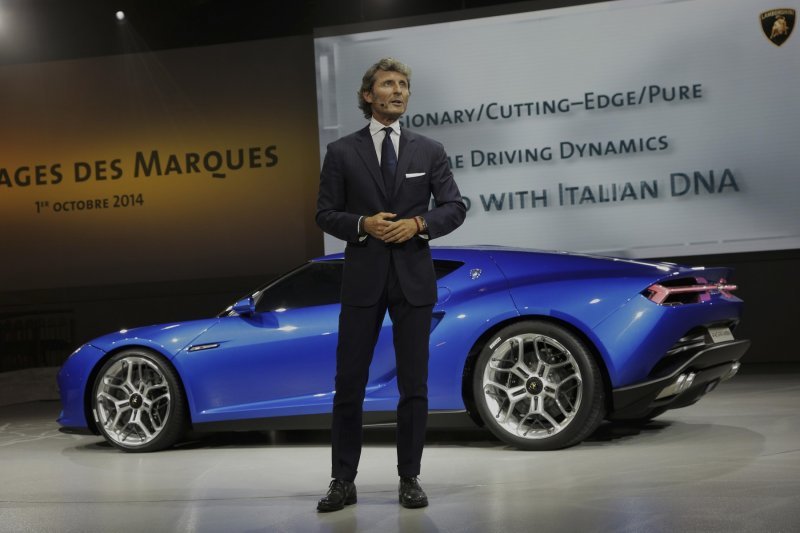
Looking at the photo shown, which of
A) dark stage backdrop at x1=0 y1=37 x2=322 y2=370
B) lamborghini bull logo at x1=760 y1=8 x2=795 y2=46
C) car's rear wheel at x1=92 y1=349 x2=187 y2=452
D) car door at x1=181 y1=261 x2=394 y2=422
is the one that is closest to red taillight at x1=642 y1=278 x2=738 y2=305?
car door at x1=181 y1=261 x2=394 y2=422

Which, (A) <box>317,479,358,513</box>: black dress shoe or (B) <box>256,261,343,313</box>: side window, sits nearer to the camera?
(A) <box>317,479,358,513</box>: black dress shoe

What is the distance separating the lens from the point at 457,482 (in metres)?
4.39

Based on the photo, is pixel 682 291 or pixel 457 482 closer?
pixel 457 482

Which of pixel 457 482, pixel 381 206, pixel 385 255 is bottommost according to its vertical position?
pixel 457 482

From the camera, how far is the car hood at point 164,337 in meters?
5.93

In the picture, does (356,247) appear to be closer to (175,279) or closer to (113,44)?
(175,279)

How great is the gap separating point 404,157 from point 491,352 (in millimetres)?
1662

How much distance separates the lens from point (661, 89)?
8.86 metres

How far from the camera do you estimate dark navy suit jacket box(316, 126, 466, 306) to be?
150 inches

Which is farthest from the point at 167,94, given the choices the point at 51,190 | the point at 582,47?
the point at 582,47

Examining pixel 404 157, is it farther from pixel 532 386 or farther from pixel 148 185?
pixel 148 185

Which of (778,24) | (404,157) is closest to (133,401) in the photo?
(404,157)

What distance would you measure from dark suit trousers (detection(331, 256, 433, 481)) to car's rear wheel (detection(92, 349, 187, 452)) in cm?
228

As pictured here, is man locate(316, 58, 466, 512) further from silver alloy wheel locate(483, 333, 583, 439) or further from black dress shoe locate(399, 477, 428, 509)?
silver alloy wheel locate(483, 333, 583, 439)
